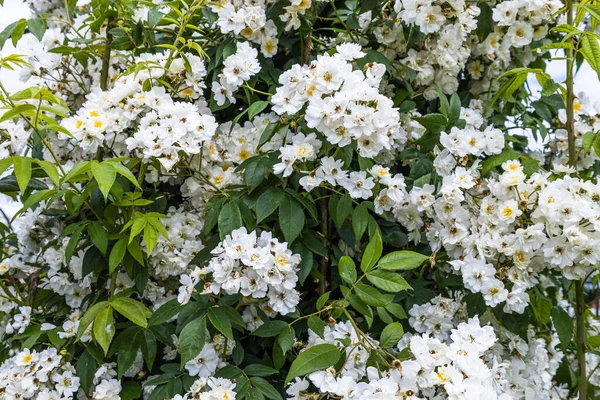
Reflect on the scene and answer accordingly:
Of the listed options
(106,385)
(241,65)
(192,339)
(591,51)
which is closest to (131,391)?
(106,385)

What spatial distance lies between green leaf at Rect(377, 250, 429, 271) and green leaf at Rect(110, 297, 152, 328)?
1.89ft

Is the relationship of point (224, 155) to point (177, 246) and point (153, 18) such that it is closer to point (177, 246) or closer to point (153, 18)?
point (177, 246)

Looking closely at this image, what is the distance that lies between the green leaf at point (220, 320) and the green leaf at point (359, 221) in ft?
1.23

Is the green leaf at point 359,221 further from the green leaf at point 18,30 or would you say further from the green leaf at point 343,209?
the green leaf at point 18,30

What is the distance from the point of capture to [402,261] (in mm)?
1492

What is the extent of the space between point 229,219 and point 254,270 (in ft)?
0.54

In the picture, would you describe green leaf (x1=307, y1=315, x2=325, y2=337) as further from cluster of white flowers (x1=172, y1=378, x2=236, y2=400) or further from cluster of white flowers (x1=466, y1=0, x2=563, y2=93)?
cluster of white flowers (x1=466, y1=0, x2=563, y2=93)

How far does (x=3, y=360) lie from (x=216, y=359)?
86cm

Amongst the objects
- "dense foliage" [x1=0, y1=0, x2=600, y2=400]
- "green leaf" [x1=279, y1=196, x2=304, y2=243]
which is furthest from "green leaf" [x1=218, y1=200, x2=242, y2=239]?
"green leaf" [x1=279, y1=196, x2=304, y2=243]

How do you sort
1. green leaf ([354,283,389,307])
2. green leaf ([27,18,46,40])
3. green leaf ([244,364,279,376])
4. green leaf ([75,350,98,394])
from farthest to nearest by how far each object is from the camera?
green leaf ([27,18,46,40]) < green leaf ([75,350,98,394]) < green leaf ([244,364,279,376]) < green leaf ([354,283,389,307])

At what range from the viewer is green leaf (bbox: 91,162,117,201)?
1.46 meters

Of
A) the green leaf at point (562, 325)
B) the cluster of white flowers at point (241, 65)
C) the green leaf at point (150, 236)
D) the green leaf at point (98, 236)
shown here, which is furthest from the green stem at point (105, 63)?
the green leaf at point (562, 325)

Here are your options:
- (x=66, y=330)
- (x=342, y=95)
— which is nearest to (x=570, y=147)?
(x=342, y=95)

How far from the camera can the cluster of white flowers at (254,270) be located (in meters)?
1.52
